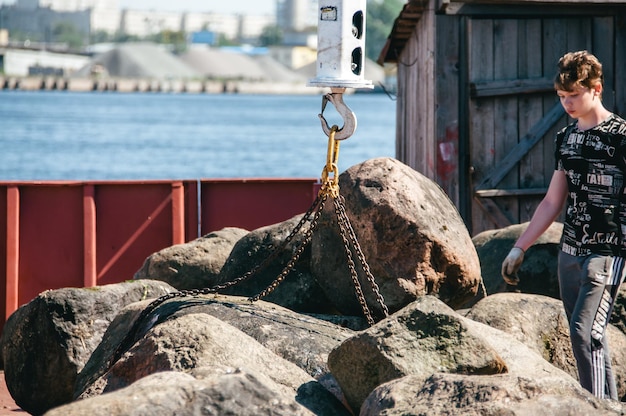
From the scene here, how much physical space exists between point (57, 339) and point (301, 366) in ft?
7.04

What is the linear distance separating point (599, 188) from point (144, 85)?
152m

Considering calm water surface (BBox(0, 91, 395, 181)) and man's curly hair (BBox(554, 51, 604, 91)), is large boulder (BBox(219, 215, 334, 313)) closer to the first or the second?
man's curly hair (BBox(554, 51, 604, 91))

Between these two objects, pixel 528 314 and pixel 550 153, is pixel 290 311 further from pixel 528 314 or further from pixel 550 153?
pixel 550 153

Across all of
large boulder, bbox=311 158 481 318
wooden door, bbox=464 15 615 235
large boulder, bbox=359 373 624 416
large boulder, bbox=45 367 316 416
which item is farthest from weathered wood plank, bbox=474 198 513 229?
large boulder, bbox=45 367 316 416

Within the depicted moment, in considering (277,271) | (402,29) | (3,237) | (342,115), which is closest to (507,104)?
(402,29)

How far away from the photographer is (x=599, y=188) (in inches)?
218

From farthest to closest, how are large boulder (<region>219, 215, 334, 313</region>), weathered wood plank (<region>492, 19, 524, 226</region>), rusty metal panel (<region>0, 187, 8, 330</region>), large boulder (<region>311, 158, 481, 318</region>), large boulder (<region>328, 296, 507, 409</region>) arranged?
weathered wood plank (<region>492, 19, 524, 226</region>) < rusty metal panel (<region>0, 187, 8, 330</region>) < large boulder (<region>219, 215, 334, 313</region>) < large boulder (<region>311, 158, 481, 318</region>) < large boulder (<region>328, 296, 507, 409</region>)

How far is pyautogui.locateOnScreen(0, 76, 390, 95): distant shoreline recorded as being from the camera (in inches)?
5728

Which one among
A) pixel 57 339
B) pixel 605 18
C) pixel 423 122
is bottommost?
pixel 57 339

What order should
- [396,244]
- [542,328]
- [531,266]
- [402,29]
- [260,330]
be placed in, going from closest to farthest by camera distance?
[260,330] → [542,328] → [396,244] → [531,266] → [402,29]

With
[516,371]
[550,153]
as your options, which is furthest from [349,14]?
[550,153]

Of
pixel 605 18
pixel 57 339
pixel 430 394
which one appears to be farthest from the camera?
pixel 605 18

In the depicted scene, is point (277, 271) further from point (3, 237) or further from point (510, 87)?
point (510, 87)

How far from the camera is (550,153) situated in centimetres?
1122
